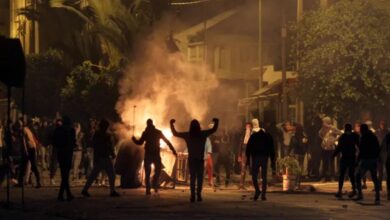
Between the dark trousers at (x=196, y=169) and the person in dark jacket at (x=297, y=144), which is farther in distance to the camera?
the person in dark jacket at (x=297, y=144)

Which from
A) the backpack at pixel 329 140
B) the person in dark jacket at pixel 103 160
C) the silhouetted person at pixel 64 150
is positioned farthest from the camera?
the backpack at pixel 329 140

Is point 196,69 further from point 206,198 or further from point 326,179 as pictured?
point 206,198

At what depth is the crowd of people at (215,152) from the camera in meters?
16.7

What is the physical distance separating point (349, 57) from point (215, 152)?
5591mm

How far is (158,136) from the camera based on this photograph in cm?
1762

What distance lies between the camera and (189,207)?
14906 mm

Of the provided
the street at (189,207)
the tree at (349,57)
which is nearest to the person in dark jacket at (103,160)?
the street at (189,207)

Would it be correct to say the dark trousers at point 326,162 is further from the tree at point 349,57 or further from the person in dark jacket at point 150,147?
the person in dark jacket at point 150,147

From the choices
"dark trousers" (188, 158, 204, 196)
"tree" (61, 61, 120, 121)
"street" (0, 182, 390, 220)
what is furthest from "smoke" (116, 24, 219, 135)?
"dark trousers" (188, 158, 204, 196)

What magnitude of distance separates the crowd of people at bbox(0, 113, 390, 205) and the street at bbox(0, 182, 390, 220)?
0.42 m

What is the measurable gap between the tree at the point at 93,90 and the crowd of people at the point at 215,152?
277 inches

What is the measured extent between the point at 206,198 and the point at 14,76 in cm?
460

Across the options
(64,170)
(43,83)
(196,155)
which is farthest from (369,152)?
(43,83)

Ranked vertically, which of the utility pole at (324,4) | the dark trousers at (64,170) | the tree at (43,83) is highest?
the utility pole at (324,4)
